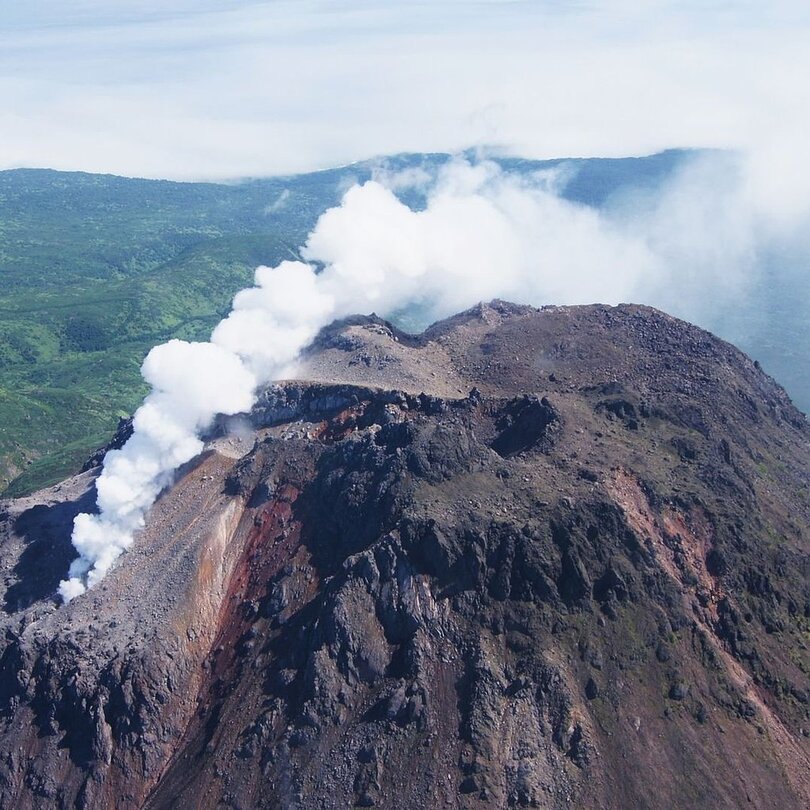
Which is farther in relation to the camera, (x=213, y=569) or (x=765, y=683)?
(x=213, y=569)

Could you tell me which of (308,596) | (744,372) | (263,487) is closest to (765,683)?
(308,596)

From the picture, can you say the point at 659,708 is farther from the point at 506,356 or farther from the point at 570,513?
the point at 506,356

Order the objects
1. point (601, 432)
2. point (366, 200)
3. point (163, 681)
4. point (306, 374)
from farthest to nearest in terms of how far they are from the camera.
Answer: point (366, 200)
point (306, 374)
point (601, 432)
point (163, 681)

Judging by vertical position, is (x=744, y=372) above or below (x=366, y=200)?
below

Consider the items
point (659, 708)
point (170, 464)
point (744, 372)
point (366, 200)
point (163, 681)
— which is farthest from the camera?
point (366, 200)

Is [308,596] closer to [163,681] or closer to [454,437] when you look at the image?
[163,681]

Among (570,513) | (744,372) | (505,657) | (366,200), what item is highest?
(366,200)
